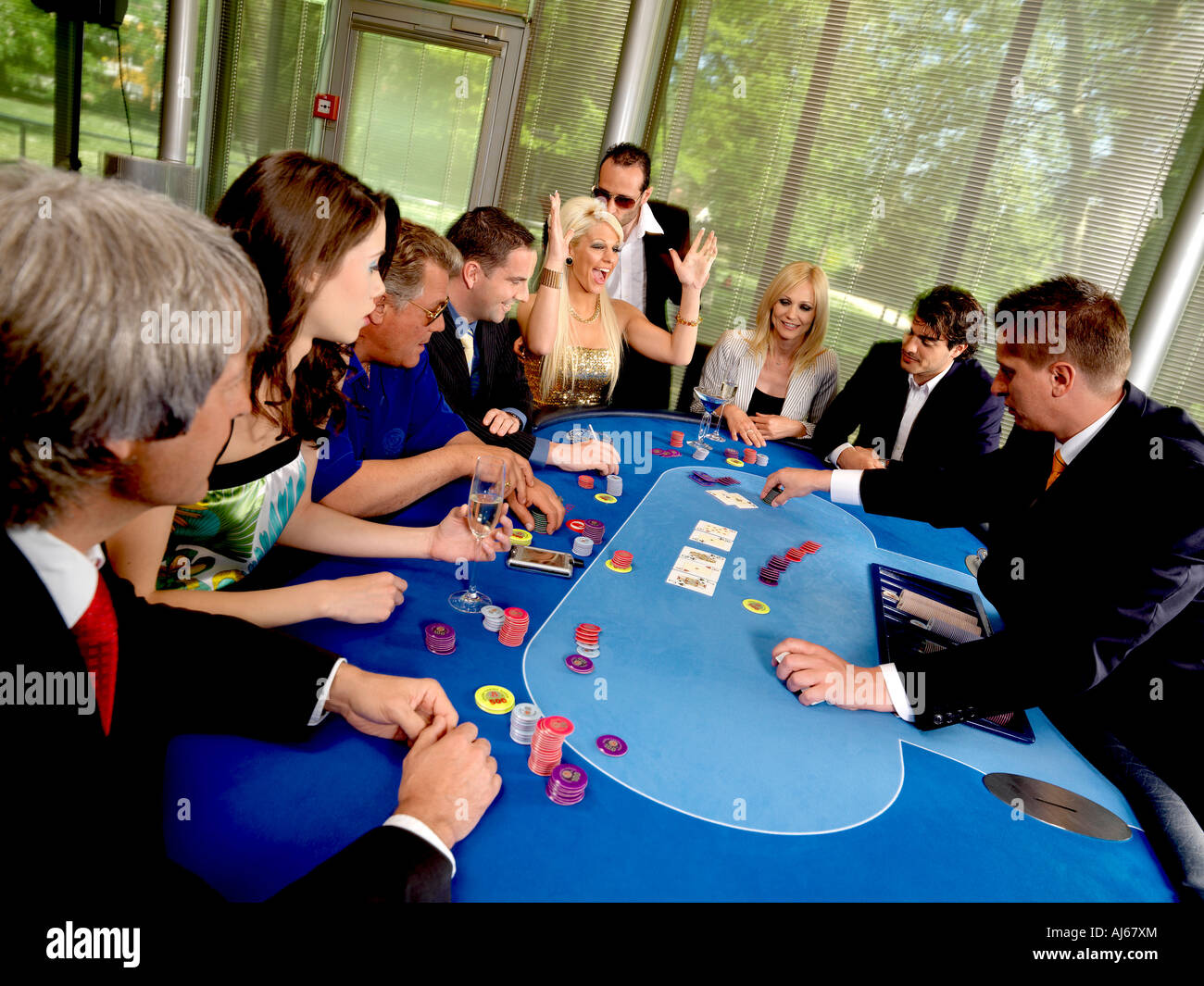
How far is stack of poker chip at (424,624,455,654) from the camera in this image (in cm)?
143

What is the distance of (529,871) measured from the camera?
1.02 metres

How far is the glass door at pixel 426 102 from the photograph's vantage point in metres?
5.88

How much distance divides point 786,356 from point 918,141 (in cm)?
231

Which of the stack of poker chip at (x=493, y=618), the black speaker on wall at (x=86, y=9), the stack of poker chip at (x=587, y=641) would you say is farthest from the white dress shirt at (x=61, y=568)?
the black speaker on wall at (x=86, y=9)

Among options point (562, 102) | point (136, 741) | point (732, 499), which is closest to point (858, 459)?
point (732, 499)

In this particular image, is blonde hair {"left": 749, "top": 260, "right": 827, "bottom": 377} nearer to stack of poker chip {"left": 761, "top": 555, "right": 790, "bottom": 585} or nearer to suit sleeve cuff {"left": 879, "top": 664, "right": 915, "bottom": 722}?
stack of poker chip {"left": 761, "top": 555, "right": 790, "bottom": 585}

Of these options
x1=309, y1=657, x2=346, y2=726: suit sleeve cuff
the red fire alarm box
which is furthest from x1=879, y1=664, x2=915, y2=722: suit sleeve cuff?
the red fire alarm box

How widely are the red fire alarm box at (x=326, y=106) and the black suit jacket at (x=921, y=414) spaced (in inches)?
188

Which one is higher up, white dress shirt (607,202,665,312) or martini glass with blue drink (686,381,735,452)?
white dress shirt (607,202,665,312)

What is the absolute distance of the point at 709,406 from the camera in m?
3.31

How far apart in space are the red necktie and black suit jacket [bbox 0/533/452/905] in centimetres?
5

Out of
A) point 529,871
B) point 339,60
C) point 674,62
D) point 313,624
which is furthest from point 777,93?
point 529,871

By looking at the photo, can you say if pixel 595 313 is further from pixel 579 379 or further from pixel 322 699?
pixel 322 699
